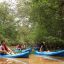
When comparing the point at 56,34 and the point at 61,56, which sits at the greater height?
the point at 56,34

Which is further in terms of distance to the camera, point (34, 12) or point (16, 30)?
point (16, 30)

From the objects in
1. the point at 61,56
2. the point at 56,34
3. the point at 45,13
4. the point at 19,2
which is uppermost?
the point at 19,2

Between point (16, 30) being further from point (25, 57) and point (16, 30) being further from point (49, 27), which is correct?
point (25, 57)

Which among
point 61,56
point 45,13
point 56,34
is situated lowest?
point 61,56

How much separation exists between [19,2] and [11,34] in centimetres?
1054

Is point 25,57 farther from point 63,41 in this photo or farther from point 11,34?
point 11,34

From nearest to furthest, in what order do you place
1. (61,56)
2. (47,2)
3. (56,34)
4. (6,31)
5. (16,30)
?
(61,56) → (47,2) → (56,34) → (6,31) → (16,30)

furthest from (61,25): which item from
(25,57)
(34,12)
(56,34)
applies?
(25,57)

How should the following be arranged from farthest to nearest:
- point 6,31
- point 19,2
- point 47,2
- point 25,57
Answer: point 6,31 → point 19,2 → point 47,2 → point 25,57

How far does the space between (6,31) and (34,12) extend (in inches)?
811

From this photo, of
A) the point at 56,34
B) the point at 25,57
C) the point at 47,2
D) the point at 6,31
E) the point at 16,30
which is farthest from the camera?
the point at 16,30

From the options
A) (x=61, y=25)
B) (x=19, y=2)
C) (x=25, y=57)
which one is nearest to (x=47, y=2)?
(x=61, y=25)

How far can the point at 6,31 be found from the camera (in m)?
46.3

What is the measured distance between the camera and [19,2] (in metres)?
38.4
